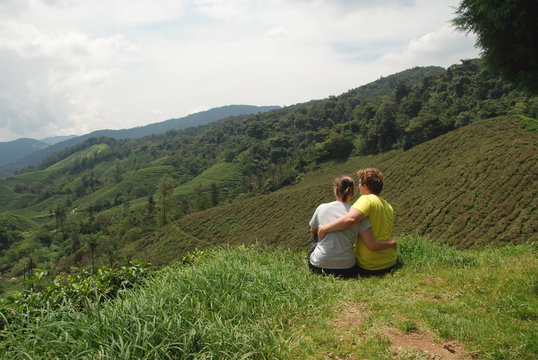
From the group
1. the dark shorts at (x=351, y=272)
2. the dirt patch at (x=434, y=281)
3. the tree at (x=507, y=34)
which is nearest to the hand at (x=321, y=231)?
the dark shorts at (x=351, y=272)

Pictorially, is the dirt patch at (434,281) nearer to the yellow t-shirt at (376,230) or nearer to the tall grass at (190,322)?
the yellow t-shirt at (376,230)

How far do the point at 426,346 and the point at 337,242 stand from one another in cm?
199

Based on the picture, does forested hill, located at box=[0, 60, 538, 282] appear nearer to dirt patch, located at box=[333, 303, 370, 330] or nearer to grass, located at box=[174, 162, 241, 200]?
grass, located at box=[174, 162, 241, 200]

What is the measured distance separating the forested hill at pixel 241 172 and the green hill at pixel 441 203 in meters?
0.55

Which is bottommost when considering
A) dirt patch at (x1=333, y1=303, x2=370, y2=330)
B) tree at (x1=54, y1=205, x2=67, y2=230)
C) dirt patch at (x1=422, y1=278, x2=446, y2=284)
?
tree at (x1=54, y1=205, x2=67, y2=230)

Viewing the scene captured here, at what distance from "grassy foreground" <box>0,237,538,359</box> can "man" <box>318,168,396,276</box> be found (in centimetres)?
41

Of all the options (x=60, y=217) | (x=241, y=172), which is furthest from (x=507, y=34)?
(x=60, y=217)

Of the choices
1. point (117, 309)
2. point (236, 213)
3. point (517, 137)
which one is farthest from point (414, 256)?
point (236, 213)

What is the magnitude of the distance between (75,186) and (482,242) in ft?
549

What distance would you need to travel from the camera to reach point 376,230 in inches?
175

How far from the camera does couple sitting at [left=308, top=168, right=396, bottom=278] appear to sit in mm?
4367

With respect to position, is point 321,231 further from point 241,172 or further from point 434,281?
point 241,172

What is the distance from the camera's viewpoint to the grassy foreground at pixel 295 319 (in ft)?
7.75

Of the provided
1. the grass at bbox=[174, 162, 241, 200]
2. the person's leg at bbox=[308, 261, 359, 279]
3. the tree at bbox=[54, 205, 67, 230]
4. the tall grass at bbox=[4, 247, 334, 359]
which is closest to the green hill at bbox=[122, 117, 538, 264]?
the person's leg at bbox=[308, 261, 359, 279]
